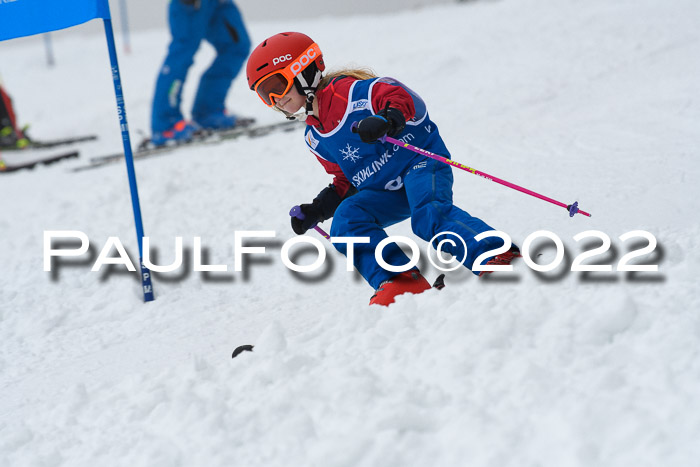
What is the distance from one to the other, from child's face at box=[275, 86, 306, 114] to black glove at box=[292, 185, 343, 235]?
1.64 ft

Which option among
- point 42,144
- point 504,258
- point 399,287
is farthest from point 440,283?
point 42,144

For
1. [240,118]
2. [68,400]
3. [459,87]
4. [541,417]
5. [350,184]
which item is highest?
[240,118]

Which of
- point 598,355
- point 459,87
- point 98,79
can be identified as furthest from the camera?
point 98,79

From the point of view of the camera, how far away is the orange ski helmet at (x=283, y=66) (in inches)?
120

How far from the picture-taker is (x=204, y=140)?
7.43m

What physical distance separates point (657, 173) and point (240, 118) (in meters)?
5.33

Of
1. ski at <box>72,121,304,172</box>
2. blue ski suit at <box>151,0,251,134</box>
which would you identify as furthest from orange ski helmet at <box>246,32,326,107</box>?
blue ski suit at <box>151,0,251,134</box>

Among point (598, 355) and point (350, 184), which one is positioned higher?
point (350, 184)

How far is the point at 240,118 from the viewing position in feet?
26.9

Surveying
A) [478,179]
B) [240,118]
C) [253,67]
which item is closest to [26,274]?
[253,67]

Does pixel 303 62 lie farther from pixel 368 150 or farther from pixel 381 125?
pixel 381 125

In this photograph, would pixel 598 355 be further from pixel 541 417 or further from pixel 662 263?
pixel 662 263

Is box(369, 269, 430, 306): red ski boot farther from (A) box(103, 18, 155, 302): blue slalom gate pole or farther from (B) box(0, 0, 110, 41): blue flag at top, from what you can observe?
(B) box(0, 0, 110, 41): blue flag at top

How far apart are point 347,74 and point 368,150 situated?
44 cm
